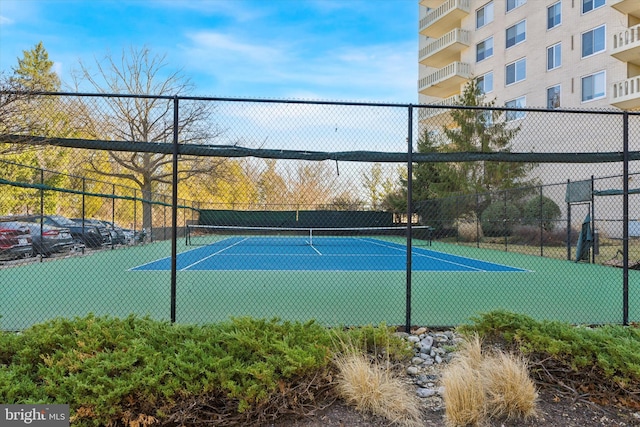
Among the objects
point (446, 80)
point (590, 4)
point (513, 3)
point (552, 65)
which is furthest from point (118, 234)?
point (513, 3)

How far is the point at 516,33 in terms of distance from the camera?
2675cm

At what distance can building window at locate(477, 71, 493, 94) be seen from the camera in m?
28.7

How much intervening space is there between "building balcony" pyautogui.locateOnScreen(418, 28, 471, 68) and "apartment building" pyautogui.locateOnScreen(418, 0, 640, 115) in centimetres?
7

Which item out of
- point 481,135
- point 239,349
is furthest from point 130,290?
point 481,135

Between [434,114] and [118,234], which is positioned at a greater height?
[434,114]

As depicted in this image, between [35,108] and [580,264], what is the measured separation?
1359 centimetres

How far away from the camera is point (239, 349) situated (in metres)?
3.20

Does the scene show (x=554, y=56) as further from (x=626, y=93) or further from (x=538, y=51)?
(x=626, y=93)

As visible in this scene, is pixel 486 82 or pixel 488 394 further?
pixel 486 82

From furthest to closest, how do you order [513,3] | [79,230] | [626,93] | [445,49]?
[445,49] < [513,3] < [626,93] < [79,230]

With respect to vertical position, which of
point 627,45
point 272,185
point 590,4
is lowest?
point 272,185
